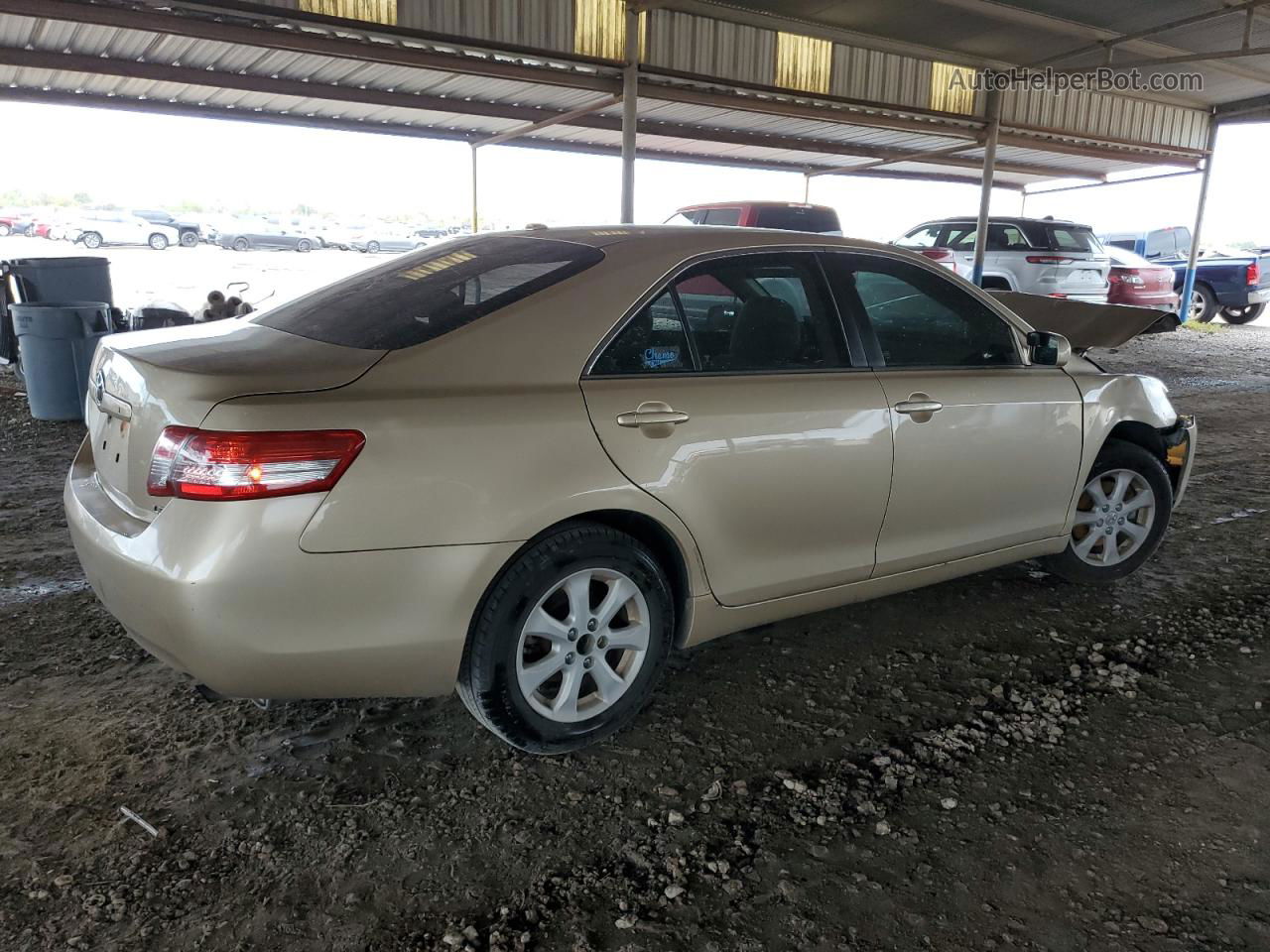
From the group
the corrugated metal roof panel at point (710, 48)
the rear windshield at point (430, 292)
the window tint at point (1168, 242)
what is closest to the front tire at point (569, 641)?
the rear windshield at point (430, 292)

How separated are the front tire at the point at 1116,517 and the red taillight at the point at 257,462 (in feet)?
10.6

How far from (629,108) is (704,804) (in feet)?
32.1

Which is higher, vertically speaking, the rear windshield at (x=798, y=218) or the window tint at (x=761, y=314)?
the rear windshield at (x=798, y=218)

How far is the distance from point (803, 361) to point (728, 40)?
1056 cm

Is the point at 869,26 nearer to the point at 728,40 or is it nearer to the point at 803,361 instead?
the point at 728,40

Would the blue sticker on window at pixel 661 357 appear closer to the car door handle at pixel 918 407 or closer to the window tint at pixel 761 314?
the window tint at pixel 761 314

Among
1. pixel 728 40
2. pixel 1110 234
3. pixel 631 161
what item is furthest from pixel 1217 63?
pixel 631 161

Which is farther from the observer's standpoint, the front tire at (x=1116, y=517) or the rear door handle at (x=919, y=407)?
the front tire at (x=1116, y=517)

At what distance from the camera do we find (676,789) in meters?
2.64

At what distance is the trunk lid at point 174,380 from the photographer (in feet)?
7.58

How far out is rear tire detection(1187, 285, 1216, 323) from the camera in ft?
63.5

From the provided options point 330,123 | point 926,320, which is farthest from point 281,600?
point 330,123

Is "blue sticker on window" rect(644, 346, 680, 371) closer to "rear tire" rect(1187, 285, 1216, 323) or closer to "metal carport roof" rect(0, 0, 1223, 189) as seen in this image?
"metal carport roof" rect(0, 0, 1223, 189)

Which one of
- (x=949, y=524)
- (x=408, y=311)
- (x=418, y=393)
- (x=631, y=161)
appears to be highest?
(x=631, y=161)
